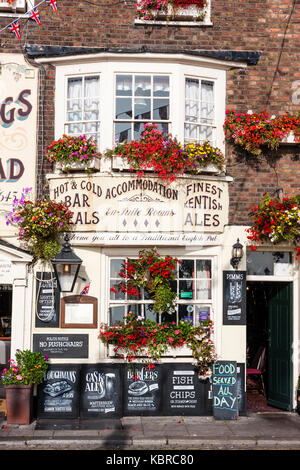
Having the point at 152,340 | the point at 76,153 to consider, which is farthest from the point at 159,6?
the point at 152,340

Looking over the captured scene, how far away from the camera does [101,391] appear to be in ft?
31.2

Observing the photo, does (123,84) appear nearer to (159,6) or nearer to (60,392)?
(159,6)

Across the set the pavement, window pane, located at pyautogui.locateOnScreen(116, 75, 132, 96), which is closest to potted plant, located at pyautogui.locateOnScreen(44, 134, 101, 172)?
window pane, located at pyautogui.locateOnScreen(116, 75, 132, 96)

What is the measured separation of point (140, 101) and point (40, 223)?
285 centimetres

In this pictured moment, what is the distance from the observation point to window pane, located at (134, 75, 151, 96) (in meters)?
9.92

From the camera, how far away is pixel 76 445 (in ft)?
26.7

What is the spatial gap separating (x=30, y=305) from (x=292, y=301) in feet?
15.7

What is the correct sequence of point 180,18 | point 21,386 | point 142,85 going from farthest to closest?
1. point 180,18
2. point 142,85
3. point 21,386

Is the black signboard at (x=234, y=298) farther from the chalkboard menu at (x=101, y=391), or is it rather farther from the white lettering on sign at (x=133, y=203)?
the chalkboard menu at (x=101, y=391)

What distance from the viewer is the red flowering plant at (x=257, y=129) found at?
9.88 meters

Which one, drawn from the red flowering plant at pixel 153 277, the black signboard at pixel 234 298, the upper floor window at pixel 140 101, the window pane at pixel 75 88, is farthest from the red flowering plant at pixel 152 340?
the window pane at pixel 75 88

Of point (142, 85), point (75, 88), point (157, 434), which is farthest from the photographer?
point (75, 88)

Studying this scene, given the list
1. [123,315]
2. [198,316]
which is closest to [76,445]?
[123,315]
